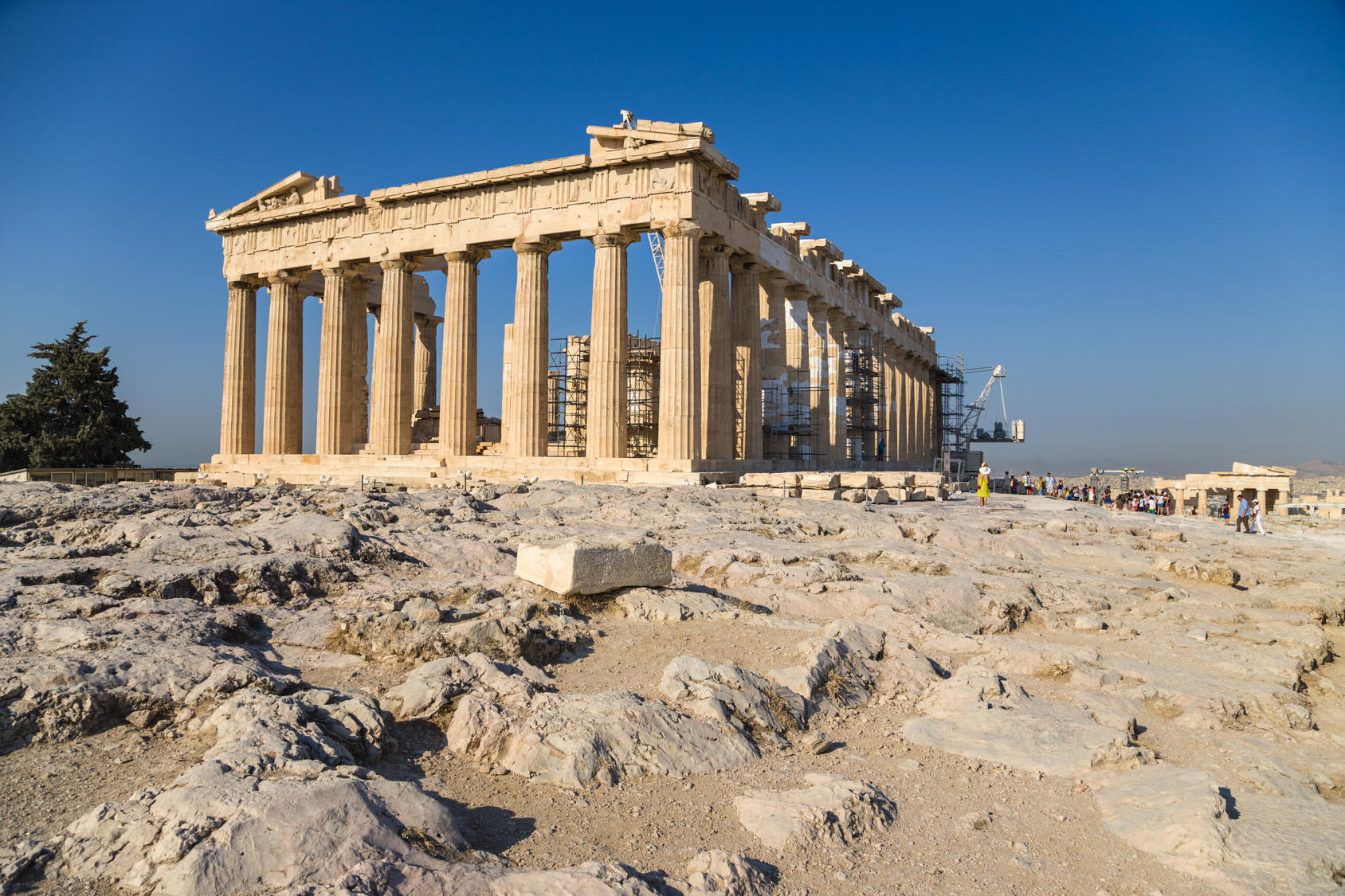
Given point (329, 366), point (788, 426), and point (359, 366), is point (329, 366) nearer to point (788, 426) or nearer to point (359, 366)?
point (359, 366)

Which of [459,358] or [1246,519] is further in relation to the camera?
[459,358]

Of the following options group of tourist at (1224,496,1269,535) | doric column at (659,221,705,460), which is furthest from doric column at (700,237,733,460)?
group of tourist at (1224,496,1269,535)

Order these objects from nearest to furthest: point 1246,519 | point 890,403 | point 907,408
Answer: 1. point 1246,519
2. point 890,403
3. point 907,408

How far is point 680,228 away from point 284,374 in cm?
1613

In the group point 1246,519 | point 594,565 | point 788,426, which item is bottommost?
point 1246,519

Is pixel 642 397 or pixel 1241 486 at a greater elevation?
pixel 642 397

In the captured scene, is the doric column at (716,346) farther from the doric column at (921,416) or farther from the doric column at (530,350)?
the doric column at (921,416)

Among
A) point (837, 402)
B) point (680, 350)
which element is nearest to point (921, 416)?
point (837, 402)

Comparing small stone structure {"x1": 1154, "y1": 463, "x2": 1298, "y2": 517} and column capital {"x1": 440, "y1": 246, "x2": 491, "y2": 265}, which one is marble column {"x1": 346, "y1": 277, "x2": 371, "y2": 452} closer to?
column capital {"x1": 440, "y1": 246, "x2": 491, "y2": 265}

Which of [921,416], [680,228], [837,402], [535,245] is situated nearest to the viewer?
[680,228]

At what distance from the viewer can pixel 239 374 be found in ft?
98.5

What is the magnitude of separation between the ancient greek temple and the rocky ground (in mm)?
12802

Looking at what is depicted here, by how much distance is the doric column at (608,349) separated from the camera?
22516 mm

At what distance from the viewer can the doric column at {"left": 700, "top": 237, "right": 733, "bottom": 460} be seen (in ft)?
74.8
